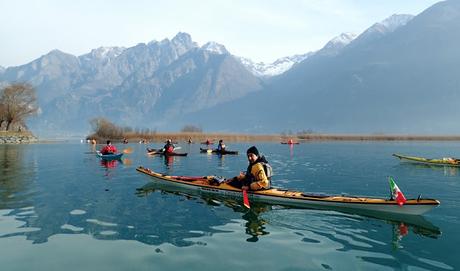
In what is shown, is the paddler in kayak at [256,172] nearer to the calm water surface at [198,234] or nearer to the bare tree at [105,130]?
the calm water surface at [198,234]

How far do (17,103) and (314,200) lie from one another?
88505 mm

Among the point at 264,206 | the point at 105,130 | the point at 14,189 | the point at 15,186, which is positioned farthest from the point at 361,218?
the point at 105,130

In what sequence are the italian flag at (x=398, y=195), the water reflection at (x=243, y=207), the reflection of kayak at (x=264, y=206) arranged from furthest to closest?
the italian flag at (x=398, y=195), the reflection of kayak at (x=264, y=206), the water reflection at (x=243, y=207)

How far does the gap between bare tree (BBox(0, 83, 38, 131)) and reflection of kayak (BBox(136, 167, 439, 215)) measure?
80.1 meters

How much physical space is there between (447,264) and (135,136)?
97.7m

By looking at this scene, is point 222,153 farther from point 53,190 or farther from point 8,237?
point 8,237

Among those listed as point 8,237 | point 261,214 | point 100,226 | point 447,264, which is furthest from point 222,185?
point 447,264

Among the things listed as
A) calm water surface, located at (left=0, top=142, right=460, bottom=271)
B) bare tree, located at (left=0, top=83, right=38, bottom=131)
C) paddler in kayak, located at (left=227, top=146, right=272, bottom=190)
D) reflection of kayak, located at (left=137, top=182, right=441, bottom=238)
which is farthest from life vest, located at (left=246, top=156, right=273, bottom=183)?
bare tree, located at (left=0, top=83, right=38, bottom=131)

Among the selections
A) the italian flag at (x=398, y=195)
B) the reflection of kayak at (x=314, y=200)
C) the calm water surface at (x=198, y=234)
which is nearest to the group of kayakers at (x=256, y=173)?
the reflection of kayak at (x=314, y=200)

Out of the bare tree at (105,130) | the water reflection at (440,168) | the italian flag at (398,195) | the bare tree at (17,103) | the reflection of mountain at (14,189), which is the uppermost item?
the bare tree at (17,103)

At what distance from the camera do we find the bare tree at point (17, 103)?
86.8 m

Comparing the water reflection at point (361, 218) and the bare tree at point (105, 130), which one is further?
the bare tree at point (105, 130)

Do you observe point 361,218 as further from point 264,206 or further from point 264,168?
point 264,168

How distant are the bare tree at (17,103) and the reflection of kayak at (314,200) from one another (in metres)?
80.1
